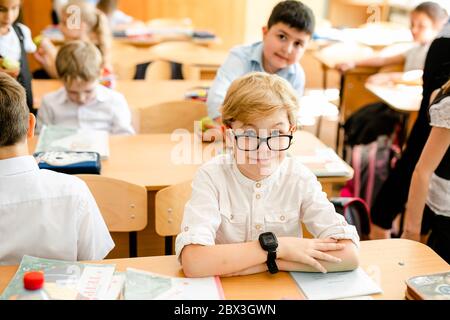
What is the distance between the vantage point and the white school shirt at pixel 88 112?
8.95ft

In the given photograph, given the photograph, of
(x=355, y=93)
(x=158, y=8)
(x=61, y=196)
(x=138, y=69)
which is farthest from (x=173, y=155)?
(x=158, y=8)

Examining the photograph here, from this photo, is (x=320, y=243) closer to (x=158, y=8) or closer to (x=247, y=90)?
(x=247, y=90)

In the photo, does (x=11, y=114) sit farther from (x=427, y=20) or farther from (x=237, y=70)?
(x=427, y=20)

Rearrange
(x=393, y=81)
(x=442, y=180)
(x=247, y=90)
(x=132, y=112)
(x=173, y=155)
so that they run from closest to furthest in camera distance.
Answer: (x=247, y=90) → (x=442, y=180) → (x=173, y=155) → (x=132, y=112) → (x=393, y=81)

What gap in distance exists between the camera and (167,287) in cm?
130

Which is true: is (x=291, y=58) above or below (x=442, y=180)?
above

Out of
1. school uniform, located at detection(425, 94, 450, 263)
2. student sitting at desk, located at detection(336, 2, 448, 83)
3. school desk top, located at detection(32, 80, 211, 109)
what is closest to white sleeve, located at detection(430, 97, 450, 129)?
school uniform, located at detection(425, 94, 450, 263)

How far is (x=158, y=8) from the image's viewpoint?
20.2 ft

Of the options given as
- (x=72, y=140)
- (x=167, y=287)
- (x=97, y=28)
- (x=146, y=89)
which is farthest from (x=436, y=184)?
(x=97, y=28)

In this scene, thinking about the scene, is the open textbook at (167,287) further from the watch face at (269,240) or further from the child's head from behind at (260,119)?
the child's head from behind at (260,119)

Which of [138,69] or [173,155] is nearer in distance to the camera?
[173,155]

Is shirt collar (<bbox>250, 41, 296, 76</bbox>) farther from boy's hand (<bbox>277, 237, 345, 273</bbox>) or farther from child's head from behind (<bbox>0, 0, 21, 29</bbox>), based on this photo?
boy's hand (<bbox>277, 237, 345, 273</bbox>)

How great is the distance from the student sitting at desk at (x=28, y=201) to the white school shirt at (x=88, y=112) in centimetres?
123

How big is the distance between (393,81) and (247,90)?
2.51m
